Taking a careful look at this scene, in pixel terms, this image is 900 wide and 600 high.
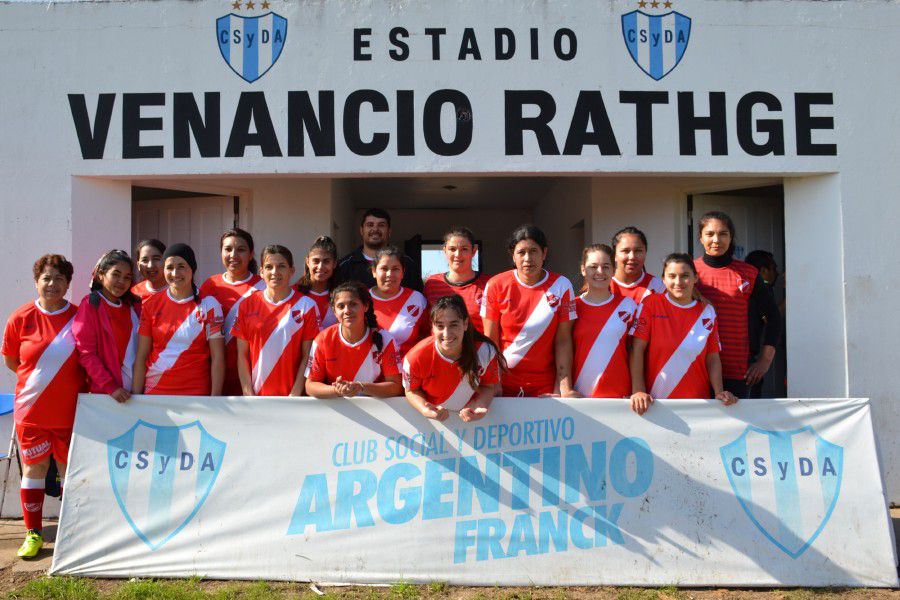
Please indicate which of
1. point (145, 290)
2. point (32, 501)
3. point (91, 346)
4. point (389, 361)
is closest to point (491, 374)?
point (389, 361)

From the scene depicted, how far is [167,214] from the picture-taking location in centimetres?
682

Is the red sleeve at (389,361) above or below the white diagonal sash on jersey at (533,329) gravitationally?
below

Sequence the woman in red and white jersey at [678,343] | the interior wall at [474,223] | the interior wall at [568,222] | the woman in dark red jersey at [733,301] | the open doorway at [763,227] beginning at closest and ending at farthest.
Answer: the woman in red and white jersey at [678,343], the woman in dark red jersey at [733,301], the open doorway at [763,227], the interior wall at [568,222], the interior wall at [474,223]

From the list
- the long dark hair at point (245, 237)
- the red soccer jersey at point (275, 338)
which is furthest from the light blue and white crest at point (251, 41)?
the red soccer jersey at point (275, 338)

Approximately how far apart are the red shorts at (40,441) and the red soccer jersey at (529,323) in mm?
2660

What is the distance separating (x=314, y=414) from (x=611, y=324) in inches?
68.2

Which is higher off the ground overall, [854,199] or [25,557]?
[854,199]

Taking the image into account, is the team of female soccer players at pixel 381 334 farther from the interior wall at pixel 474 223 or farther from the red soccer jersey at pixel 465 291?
the interior wall at pixel 474 223

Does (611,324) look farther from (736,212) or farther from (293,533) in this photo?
(736,212)

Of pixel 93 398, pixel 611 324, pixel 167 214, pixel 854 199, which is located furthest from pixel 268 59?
pixel 854 199

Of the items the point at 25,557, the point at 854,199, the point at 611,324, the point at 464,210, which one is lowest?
the point at 25,557

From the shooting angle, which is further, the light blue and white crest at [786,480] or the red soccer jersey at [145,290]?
the red soccer jersey at [145,290]

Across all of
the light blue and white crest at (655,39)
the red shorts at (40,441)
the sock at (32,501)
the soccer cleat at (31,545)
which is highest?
the light blue and white crest at (655,39)

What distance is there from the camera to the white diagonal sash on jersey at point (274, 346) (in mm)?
4117
